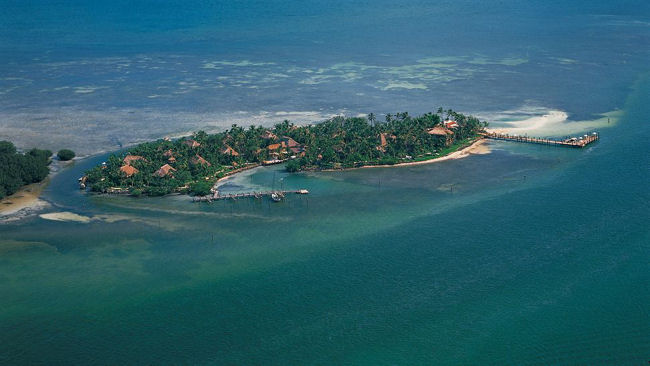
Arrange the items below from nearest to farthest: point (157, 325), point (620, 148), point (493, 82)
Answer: point (157, 325)
point (620, 148)
point (493, 82)

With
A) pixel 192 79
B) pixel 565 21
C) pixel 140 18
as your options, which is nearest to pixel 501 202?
pixel 192 79

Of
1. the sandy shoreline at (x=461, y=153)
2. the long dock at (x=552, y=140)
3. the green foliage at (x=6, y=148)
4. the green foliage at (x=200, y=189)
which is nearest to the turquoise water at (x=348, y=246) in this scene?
the sandy shoreline at (x=461, y=153)

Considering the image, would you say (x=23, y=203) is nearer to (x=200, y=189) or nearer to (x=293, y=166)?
(x=200, y=189)

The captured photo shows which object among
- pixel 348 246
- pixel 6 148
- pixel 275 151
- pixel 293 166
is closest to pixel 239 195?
pixel 293 166

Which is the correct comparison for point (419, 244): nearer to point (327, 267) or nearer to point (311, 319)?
point (327, 267)

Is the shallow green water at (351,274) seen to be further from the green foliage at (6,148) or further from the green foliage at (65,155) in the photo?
the green foliage at (6,148)
